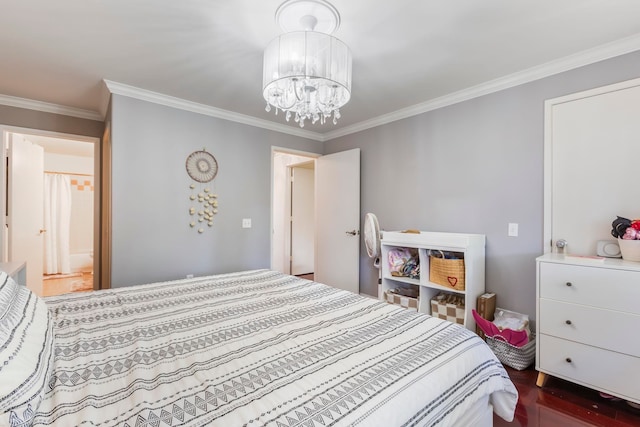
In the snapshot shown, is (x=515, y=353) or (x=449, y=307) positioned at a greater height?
(x=449, y=307)

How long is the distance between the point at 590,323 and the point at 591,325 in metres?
0.01

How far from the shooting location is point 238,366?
995 mm

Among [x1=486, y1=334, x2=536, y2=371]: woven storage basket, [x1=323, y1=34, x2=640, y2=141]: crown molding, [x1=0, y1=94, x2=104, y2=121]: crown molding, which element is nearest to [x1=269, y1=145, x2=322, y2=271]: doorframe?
[x1=323, y1=34, x2=640, y2=141]: crown molding

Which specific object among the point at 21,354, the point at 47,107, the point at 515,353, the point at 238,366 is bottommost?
the point at 515,353

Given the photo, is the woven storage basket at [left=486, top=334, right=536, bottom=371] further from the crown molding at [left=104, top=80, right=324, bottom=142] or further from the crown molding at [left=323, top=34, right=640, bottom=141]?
the crown molding at [left=104, top=80, right=324, bottom=142]

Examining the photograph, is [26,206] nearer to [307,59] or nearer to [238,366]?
[307,59]

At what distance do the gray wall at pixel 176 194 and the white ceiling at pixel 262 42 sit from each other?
16.2 inches

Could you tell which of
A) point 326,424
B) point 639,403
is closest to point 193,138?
point 326,424

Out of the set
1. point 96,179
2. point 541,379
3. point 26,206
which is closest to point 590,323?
point 541,379

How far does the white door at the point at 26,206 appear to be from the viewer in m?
3.22

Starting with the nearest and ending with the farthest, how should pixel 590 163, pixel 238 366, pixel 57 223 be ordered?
pixel 238 366, pixel 590 163, pixel 57 223

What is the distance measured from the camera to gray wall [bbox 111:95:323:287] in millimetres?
2787

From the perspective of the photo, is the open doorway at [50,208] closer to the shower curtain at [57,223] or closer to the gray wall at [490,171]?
the shower curtain at [57,223]

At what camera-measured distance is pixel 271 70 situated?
1.77 m
